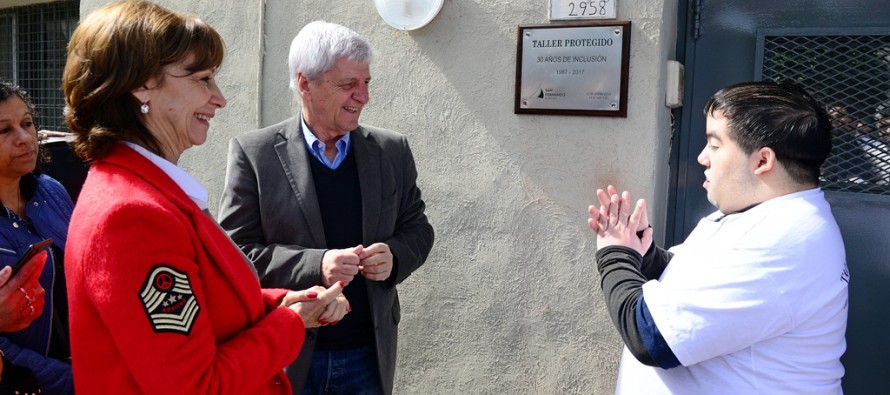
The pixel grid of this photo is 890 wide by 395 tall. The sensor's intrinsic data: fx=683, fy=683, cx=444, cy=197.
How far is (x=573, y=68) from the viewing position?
2.79 m

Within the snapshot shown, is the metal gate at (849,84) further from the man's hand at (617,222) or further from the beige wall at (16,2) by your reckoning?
the beige wall at (16,2)

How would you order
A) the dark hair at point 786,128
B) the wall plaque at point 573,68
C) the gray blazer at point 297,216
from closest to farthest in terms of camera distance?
the dark hair at point 786,128 < the gray blazer at point 297,216 < the wall plaque at point 573,68

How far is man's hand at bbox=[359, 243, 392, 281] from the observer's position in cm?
221

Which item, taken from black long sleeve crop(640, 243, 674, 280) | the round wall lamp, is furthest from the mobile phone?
the round wall lamp

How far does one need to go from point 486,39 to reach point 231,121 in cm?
142

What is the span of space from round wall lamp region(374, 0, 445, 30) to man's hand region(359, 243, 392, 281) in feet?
3.93

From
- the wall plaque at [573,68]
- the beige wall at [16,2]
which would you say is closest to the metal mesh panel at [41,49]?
the beige wall at [16,2]

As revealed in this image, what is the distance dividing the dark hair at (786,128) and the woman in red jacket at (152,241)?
1183 mm

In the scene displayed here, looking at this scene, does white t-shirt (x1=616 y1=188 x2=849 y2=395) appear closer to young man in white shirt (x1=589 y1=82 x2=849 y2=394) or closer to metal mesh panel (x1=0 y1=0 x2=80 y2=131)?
young man in white shirt (x1=589 y1=82 x2=849 y2=394)

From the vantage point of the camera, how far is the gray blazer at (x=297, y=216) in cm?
227

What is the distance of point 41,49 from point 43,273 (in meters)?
4.32

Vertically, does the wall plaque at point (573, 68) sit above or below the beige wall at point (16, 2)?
below

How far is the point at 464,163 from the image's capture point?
10.00 feet

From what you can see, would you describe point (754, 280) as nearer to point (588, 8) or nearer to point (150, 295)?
point (150, 295)
